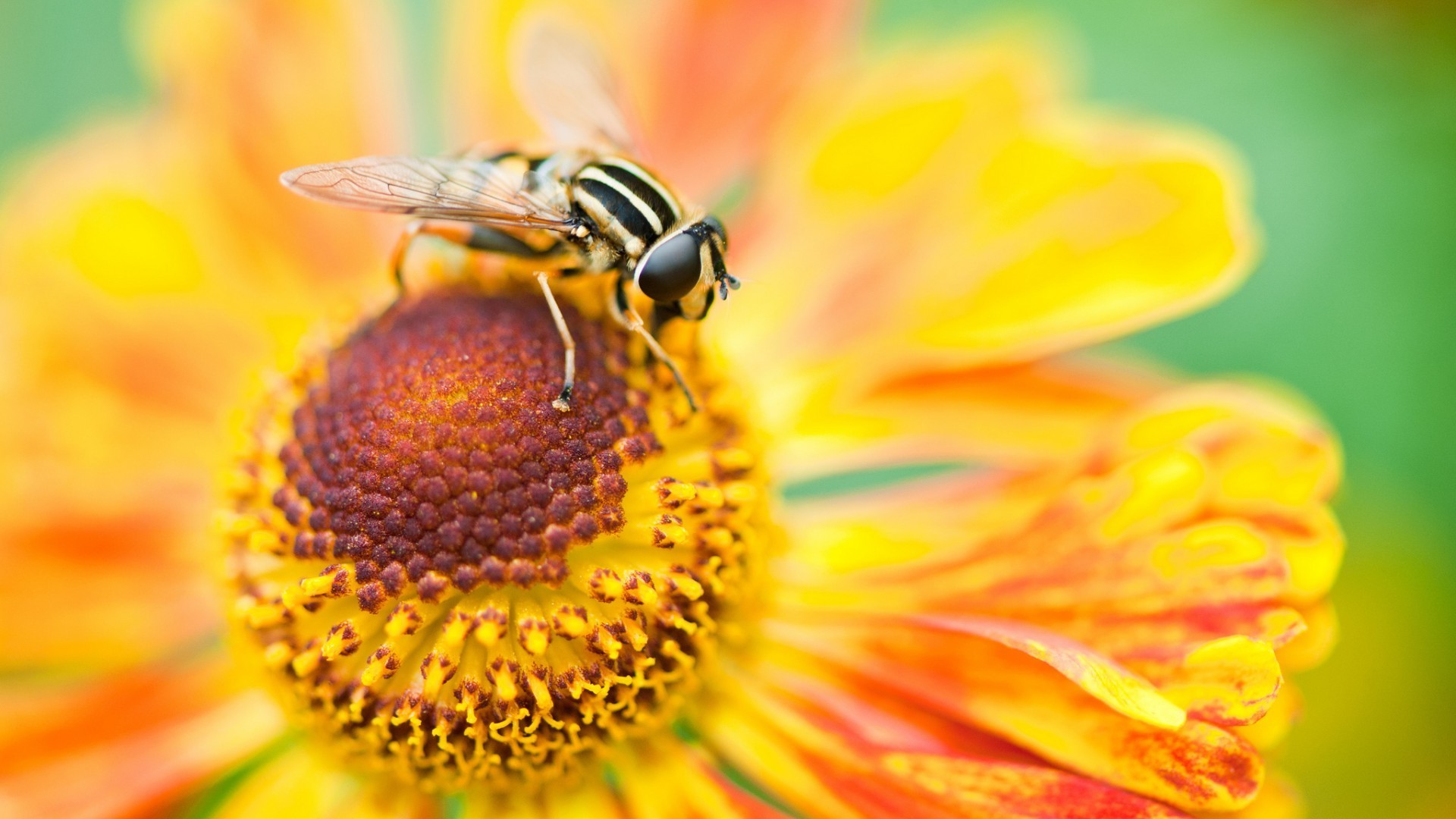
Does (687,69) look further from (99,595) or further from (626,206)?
(99,595)

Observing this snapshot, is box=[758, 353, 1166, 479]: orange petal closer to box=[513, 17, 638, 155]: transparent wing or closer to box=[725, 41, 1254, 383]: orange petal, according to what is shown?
box=[725, 41, 1254, 383]: orange petal

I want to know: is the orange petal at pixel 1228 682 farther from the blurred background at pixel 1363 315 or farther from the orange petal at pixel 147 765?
the orange petal at pixel 147 765

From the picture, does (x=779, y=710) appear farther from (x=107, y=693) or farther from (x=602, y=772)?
(x=107, y=693)

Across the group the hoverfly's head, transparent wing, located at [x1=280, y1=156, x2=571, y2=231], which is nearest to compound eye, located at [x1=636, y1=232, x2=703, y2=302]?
the hoverfly's head

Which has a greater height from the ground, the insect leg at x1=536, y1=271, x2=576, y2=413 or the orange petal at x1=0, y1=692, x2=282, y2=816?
the insect leg at x1=536, y1=271, x2=576, y2=413

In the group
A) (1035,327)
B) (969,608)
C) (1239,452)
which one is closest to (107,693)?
(969,608)

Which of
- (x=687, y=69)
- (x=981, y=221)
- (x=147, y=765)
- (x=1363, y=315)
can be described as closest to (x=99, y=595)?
(x=147, y=765)

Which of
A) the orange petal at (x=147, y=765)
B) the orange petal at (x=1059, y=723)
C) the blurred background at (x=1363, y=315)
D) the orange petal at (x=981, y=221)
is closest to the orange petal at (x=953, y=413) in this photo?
the orange petal at (x=981, y=221)
